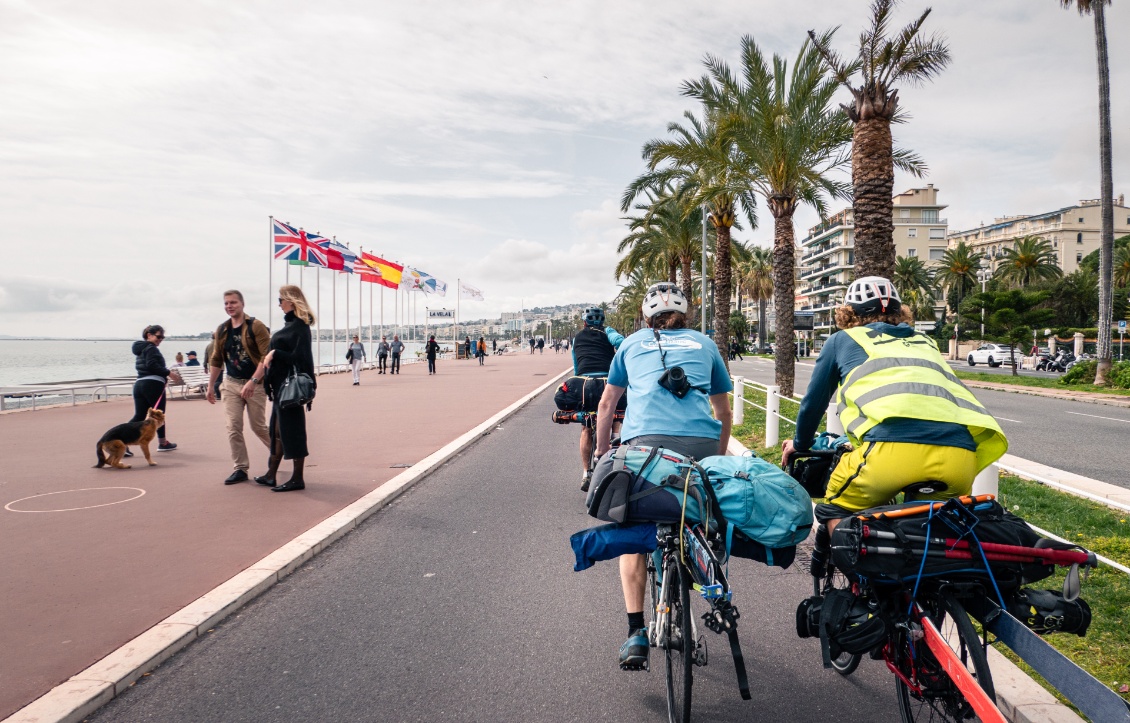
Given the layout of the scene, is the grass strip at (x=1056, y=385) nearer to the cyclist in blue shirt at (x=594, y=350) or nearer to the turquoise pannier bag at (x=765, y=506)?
the cyclist in blue shirt at (x=594, y=350)

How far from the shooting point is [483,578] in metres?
5.12

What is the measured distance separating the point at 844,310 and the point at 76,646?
4.22 meters

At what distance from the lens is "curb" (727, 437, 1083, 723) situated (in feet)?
10.0

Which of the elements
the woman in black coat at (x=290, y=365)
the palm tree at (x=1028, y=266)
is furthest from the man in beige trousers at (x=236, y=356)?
the palm tree at (x=1028, y=266)

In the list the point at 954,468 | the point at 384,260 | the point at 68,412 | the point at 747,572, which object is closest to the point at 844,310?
the point at 954,468

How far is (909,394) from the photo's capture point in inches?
109

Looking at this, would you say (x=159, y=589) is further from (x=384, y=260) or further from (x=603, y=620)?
(x=384, y=260)

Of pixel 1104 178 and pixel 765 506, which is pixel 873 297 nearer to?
pixel 765 506

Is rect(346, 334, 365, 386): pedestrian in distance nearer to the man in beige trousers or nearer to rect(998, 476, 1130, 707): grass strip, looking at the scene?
the man in beige trousers

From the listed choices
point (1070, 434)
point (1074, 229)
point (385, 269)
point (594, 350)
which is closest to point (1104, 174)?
point (1070, 434)

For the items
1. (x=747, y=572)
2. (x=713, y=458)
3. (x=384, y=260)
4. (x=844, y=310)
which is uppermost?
(x=384, y=260)

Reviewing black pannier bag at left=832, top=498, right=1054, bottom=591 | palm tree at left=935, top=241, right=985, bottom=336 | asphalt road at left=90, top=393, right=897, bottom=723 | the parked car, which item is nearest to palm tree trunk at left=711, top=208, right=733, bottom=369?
asphalt road at left=90, top=393, right=897, bottom=723

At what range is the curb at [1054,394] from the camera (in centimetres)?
1967

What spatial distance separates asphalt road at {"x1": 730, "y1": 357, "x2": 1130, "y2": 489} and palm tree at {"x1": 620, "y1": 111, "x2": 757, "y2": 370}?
8909 millimetres
